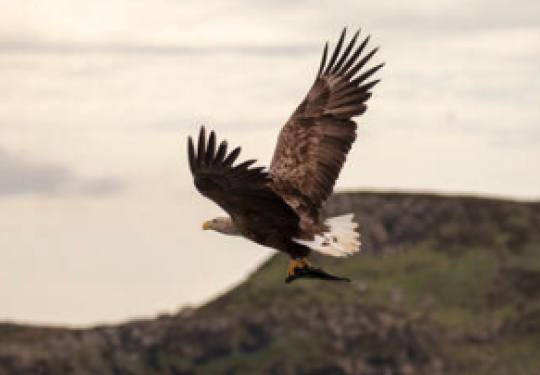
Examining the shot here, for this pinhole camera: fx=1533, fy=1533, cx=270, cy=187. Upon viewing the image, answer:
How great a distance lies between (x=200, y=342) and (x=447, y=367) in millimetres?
31103

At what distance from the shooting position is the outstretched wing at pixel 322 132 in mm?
33094

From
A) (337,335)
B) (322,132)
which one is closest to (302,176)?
(322,132)

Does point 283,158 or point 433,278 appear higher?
point 283,158

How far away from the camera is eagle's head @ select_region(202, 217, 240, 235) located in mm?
30555

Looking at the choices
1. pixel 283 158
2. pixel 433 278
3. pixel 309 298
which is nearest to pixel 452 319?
pixel 433 278

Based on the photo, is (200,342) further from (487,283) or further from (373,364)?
(487,283)

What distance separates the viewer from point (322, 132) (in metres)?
35.1

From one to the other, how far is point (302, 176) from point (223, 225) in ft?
10.2

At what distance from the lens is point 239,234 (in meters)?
30.5

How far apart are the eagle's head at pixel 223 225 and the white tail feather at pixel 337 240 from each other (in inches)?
64.2

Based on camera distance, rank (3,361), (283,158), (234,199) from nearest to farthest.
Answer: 1. (234,199)
2. (283,158)
3. (3,361)

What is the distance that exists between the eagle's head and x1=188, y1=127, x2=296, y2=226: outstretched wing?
4.98ft

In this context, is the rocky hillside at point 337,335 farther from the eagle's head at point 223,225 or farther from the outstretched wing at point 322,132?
the eagle's head at point 223,225

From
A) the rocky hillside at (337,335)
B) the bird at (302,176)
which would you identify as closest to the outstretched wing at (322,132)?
the bird at (302,176)
